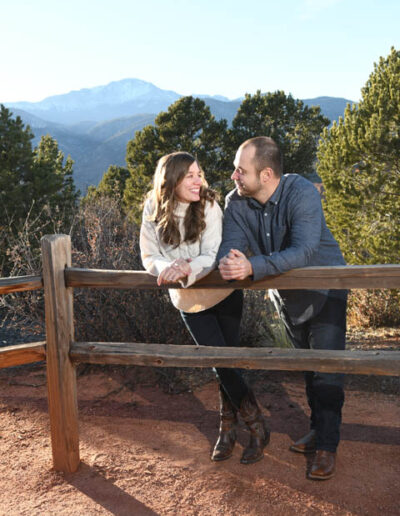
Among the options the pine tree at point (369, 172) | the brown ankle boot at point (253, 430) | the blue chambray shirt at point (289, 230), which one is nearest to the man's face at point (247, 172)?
the blue chambray shirt at point (289, 230)

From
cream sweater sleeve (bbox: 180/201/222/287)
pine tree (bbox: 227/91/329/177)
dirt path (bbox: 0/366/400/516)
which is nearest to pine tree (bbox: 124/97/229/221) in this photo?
pine tree (bbox: 227/91/329/177)

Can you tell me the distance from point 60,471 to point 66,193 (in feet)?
41.0

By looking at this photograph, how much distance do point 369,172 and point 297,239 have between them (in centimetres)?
1036

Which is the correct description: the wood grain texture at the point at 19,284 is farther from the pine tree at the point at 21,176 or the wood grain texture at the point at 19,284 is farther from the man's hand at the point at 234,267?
the pine tree at the point at 21,176

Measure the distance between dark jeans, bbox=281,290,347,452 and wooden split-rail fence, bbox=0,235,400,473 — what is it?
0.24m

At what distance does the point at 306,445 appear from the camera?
3.22m

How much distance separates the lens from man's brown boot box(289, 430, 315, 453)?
3211mm

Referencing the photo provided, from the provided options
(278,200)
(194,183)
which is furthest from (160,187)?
(278,200)

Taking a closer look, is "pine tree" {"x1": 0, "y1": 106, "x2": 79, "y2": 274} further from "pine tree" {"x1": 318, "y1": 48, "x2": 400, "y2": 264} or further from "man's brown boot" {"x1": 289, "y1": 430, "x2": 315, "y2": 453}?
"man's brown boot" {"x1": 289, "y1": 430, "x2": 315, "y2": 453}

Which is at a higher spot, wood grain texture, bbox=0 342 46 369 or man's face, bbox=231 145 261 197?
man's face, bbox=231 145 261 197

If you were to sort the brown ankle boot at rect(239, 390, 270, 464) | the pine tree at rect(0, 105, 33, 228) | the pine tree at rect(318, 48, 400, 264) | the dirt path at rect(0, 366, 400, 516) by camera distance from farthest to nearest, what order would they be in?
the pine tree at rect(0, 105, 33, 228) → the pine tree at rect(318, 48, 400, 264) → the brown ankle boot at rect(239, 390, 270, 464) → the dirt path at rect(0, 366, 400, 516)

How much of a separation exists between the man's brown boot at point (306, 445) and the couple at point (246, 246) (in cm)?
23

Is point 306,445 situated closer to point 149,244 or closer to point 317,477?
point 317,477

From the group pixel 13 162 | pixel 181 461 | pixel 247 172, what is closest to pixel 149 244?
pixel 247 172
